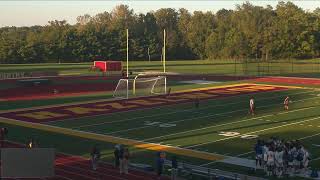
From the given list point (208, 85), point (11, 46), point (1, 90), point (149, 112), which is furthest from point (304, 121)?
point (11, 46)

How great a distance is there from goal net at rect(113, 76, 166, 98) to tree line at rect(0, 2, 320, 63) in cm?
5143

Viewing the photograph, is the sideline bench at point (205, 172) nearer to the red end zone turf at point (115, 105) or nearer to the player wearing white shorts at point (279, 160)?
the player wearing white shorts at point (279, 160)

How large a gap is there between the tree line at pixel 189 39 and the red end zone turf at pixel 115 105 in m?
51.3

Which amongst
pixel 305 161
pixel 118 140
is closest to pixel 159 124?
pixel 118 140

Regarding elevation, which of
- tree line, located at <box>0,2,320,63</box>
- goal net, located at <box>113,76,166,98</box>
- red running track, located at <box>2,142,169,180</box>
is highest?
tree line, located at <box>0,2,320,63</box>

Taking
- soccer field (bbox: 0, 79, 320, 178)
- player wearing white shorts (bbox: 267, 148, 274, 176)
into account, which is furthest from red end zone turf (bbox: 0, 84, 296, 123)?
player wearing white shorts (bbox: 267, 148, 274, 176)

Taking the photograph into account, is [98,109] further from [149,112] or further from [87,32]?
[87,32]

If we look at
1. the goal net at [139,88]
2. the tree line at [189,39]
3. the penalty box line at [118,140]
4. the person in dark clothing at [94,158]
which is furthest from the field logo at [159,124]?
the tree line at [189,39]

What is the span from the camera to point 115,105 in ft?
122

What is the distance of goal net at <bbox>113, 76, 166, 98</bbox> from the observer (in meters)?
43.8

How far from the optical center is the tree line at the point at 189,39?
4026 inches

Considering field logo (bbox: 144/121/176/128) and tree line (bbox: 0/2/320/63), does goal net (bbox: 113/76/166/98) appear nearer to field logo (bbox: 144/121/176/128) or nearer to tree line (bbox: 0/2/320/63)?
field logo (bbox: 144/121/176/128)

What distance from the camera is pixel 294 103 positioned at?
37344 millimetres

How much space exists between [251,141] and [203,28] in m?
102
